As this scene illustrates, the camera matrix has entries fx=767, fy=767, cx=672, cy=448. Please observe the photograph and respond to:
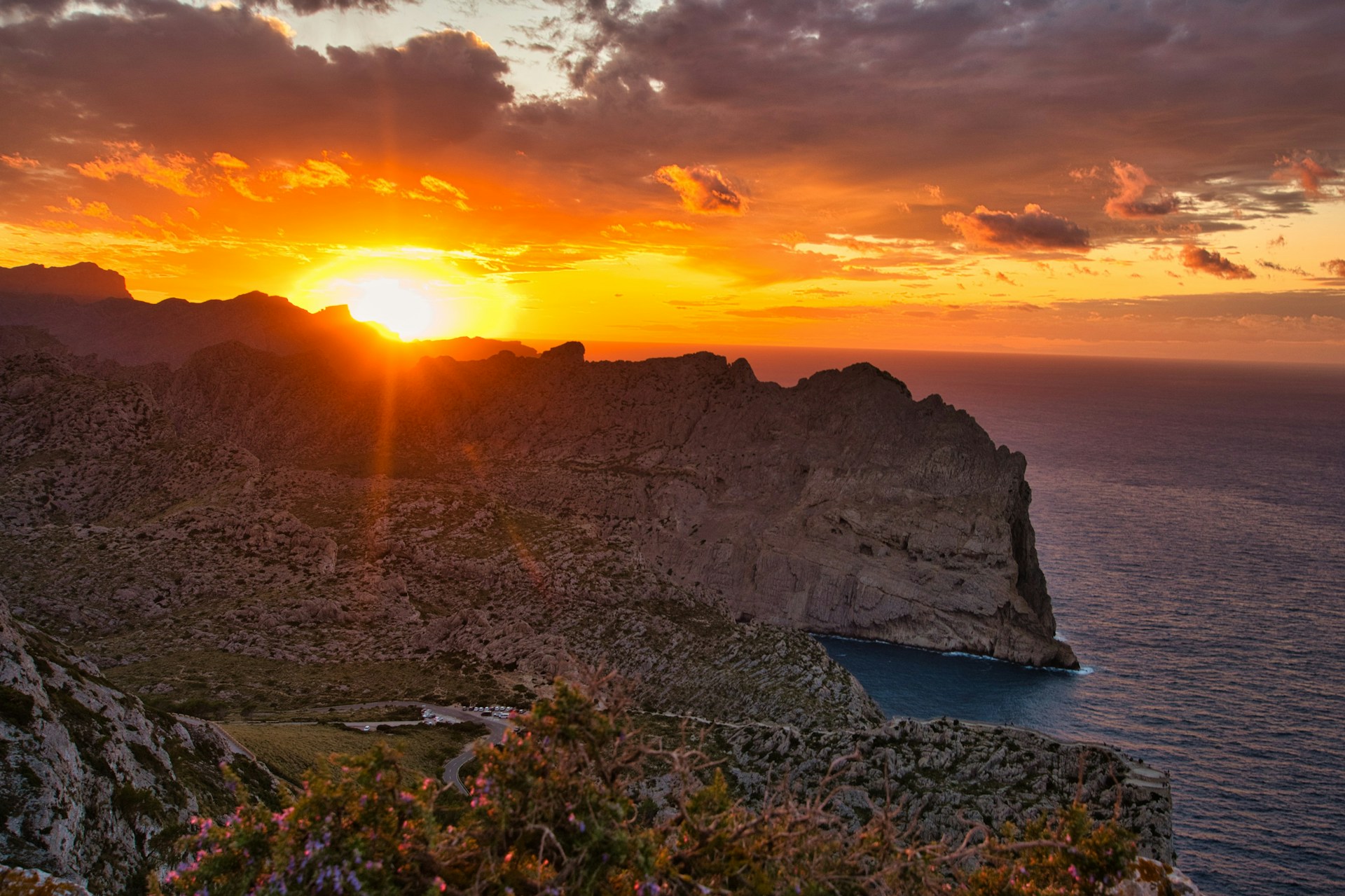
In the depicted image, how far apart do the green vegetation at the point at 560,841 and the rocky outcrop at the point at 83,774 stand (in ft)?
29.4

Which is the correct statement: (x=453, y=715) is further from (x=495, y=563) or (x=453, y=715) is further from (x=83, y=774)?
(x=83, y=774)

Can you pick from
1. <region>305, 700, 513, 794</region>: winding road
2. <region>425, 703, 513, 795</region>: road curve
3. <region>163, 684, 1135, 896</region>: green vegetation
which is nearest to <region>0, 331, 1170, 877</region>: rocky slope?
<region>305, 700, 513, 794</region>: winding road

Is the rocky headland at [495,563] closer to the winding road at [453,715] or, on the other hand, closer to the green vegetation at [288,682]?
the green vegetation at [288,682]

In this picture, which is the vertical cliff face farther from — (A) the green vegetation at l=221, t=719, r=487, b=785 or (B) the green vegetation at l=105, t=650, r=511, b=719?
(A) the green vegetation at l=221, t=719, r=487, b=785

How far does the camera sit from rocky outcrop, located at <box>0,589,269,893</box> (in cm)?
2016

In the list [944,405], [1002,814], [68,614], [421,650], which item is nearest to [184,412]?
[68,614]

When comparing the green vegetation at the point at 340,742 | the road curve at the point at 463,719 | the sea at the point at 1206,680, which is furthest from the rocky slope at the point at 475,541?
the sea at the point at 1206,680

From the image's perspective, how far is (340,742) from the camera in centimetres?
5253

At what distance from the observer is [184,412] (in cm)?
14075

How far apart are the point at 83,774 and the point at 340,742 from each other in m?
30.9

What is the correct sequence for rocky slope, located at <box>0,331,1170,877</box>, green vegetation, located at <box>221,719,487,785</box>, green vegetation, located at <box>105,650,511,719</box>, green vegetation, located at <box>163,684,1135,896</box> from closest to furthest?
green vegetation, located at <box>163,684,1135,896</box> → green vegetation, located at <box>221,719,487,785</box> → rocky slope, located at <box>0,331,1170,877</box> → green vegetation, located at <box>105,650,511,719</box>

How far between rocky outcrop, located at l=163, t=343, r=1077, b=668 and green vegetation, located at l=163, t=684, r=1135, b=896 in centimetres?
9221

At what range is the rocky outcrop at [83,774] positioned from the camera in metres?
20.2

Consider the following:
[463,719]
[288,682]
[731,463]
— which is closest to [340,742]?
[463,719]
